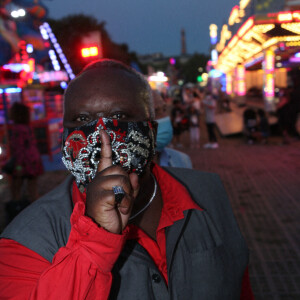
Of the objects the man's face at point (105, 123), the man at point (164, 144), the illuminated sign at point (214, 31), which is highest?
the illuminated sign at point (214, 31)

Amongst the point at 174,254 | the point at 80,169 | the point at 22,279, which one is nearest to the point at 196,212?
the point at 174,254

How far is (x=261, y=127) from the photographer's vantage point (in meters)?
13.0

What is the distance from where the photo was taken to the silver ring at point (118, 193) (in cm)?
105

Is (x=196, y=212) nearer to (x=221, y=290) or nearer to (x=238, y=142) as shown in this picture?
(x=221, y=290)

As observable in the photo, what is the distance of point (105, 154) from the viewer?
1.25 m

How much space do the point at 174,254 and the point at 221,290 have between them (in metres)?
0.25

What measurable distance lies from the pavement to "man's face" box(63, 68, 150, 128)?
2.95m

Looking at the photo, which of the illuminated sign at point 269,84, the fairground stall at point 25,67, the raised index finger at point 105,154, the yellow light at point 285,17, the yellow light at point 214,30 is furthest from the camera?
the yellow light at point 214,30

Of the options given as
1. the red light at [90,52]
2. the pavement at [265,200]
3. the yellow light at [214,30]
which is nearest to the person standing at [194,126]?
the pavement at [265,200]

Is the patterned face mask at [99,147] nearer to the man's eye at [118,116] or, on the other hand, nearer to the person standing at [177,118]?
the man's eye at [118,116]

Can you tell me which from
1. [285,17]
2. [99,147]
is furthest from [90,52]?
[99,147]

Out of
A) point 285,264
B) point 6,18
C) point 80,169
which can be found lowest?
point 285,264

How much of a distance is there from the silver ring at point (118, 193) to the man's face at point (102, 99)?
44cm

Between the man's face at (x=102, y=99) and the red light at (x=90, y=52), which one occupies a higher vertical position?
the red light at (x=90, y=52)
